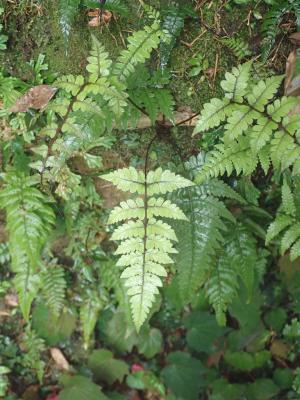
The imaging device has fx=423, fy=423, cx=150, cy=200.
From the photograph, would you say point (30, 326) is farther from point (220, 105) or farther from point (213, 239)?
point (220, 105)

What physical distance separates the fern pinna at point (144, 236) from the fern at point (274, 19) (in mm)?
1013

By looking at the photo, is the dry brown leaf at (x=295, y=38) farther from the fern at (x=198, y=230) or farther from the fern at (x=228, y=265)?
the fern at (x=228, y=265)

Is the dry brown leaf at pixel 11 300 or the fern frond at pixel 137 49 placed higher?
the fern frond at pixel 137 49

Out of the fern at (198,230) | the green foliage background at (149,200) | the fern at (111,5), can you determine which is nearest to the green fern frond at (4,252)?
the green foliage background at (149,200)

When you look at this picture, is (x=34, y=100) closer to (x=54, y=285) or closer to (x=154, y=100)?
(x=154, y=100)

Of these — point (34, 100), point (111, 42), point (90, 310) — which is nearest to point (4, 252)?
point (90, 310)

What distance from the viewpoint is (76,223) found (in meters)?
3.41

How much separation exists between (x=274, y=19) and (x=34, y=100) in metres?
1.56

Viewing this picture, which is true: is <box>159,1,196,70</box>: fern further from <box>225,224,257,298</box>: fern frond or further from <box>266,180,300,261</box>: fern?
<box>225,224,257,298</box>: fern frond

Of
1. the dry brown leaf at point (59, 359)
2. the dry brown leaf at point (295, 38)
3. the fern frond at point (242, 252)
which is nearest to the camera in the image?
the dry brown leaf at point (295, 38)

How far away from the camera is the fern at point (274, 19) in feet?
8.24

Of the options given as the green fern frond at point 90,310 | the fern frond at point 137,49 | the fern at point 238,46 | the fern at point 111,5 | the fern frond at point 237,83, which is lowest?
the green fern frond at point 90,310

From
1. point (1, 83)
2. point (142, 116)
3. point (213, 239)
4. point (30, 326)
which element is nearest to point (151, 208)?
point (213, 239)

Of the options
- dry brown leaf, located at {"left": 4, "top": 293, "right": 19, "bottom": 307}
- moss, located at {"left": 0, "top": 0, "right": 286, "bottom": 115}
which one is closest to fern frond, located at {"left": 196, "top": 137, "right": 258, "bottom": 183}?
moss, located at {"left": 0, "top": 0, "right": 286, "bottom": 115}
